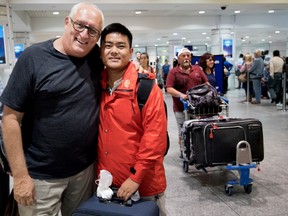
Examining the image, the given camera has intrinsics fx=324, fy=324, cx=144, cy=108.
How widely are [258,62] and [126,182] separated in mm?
10148

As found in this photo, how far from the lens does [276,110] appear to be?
9453mm

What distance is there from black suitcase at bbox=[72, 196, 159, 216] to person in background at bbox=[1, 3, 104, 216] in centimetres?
19

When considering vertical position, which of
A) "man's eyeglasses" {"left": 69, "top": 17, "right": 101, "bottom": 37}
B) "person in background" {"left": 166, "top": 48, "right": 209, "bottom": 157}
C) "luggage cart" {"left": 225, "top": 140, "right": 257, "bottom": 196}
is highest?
"man's eyeglasses" {"left": 69, "top": 17, "right": 101, "bottom": 37}

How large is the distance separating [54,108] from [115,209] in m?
0.63

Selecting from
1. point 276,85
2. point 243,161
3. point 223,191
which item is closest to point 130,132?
point 243,161

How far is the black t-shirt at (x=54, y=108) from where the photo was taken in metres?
1.66

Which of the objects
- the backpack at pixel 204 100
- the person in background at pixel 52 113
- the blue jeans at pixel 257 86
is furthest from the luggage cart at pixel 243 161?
the blue jeans at pixel 257 86

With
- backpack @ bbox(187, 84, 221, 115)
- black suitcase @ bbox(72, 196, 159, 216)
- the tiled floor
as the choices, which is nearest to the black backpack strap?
black suitcase @ bbox(72, 196, 159, 216)

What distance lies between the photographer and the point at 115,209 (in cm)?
172

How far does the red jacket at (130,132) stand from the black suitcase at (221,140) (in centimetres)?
172

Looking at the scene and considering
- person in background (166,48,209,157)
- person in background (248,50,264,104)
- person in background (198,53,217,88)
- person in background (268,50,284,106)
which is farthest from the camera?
person in background (248,50,264,104)

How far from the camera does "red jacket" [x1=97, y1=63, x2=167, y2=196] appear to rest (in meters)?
1.78

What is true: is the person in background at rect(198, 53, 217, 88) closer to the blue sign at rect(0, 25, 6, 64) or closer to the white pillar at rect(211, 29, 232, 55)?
the blue sign at rect(0, 25, 6, 64)

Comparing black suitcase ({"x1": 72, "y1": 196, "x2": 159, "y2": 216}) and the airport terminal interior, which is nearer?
black suitcase ({"x1": 72, "y1": 196, "x2": 159, "y2": 216})
